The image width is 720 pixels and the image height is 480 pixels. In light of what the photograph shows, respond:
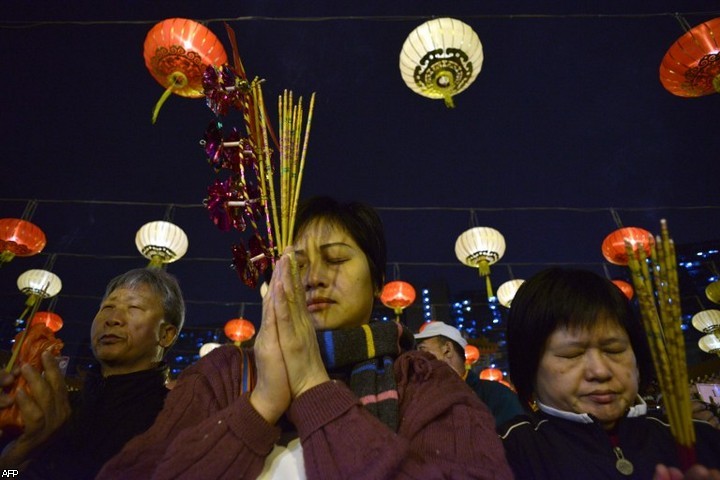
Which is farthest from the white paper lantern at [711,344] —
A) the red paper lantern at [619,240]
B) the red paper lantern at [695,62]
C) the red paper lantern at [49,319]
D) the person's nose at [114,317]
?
the red paper lantern at [49,319]

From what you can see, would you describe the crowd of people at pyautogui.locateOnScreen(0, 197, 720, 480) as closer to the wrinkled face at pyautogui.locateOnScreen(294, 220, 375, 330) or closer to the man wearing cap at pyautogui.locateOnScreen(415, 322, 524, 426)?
the wrinkled face at pyautogui.locateOnScreen(294, 220, 375, 330)

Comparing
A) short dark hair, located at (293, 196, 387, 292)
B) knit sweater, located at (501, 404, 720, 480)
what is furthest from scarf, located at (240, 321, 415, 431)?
knit sweater, located at (501, 404, 720, 480)

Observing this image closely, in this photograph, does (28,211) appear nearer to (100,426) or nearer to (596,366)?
(100,426)

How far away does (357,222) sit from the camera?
5.22ft

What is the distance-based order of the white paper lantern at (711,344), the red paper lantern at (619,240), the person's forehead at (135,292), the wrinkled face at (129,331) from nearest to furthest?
the wrinkled face at (129,331), the person's forehead at (135,292), the red paper lantern at (619,240), the white paper lantern at (711,344)

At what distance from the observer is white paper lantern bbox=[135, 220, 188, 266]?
751 cm

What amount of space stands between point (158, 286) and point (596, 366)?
2132mm

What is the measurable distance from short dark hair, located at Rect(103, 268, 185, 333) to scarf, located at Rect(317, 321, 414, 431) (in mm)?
1281

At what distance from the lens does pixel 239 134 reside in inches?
61.3

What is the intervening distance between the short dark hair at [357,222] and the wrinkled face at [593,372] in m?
0.80

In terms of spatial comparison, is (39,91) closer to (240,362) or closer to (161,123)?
(161,123)

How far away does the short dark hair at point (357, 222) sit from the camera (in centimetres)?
156

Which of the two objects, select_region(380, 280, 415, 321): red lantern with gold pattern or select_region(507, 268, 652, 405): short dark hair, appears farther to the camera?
select_region(380, 280, 415, 321): red lantern with gold pattern

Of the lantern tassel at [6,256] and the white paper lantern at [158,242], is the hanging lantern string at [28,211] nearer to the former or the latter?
the lantern tassel at [6,256]
